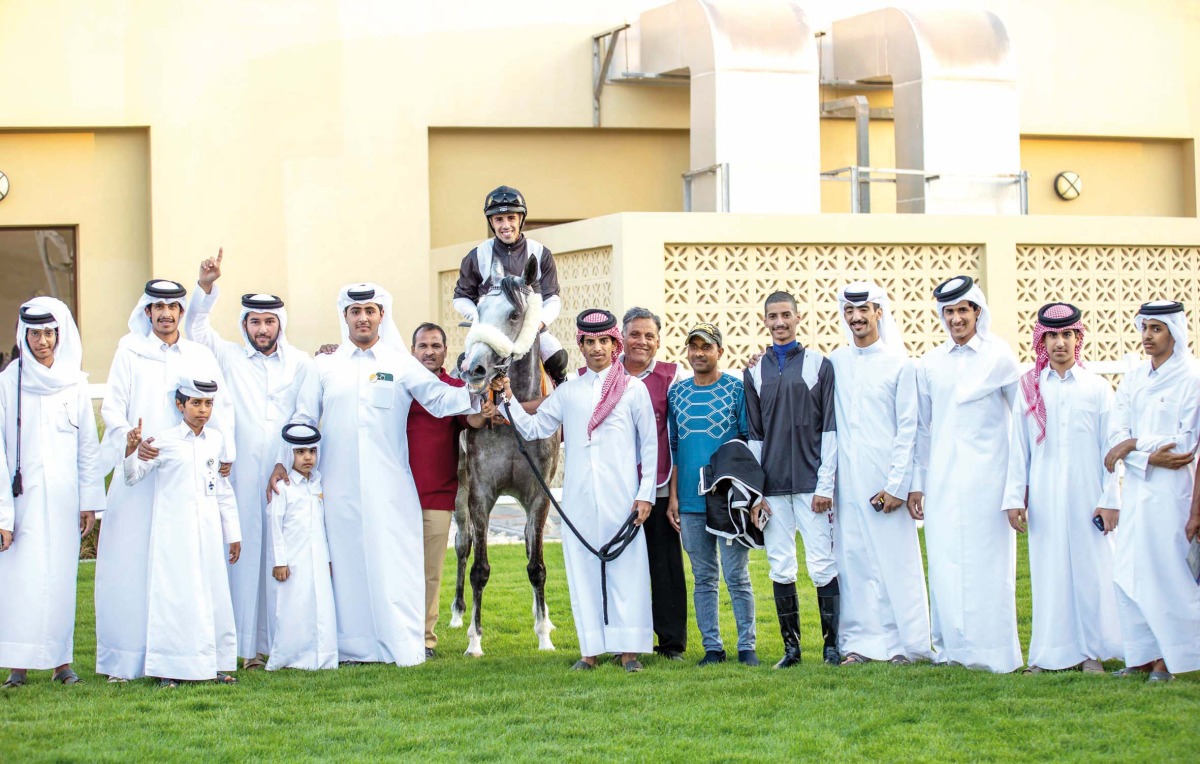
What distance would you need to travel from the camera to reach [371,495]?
7293mm

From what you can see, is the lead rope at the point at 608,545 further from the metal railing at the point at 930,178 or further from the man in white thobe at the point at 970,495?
the metal railing at the point at 930,178

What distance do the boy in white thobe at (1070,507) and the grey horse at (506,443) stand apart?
99.7 inches

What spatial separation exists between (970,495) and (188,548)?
381 cm

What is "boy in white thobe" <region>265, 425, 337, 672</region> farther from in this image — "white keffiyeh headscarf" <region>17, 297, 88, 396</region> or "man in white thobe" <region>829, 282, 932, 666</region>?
"man in white thobe" <region>829, 282, 932, 666</region>

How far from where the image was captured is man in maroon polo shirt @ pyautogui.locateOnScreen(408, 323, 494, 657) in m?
7.56

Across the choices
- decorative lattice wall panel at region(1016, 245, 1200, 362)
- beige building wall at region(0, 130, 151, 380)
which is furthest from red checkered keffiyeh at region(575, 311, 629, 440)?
beige building wall at region(0, 130, 151, 380)

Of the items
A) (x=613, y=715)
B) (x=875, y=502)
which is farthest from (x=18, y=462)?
(x=875, y=502)

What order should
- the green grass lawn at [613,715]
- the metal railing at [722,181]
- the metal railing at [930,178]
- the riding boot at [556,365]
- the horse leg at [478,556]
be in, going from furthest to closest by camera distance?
the metal railing at [930,178]
the metal railing at [722,181]
the riding boot at [556,365]
the horse leg at [478,556]
the green grass lawn at [613,715]

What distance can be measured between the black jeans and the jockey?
3.23 ft

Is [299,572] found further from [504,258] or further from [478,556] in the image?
[504,258]

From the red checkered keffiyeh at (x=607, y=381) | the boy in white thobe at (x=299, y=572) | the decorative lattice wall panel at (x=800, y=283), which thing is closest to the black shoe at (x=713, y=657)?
the red checkered keffiyeh at (x=607, y=381)

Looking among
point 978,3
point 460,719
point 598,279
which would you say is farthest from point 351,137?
point 460,719

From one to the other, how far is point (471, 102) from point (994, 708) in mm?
11470

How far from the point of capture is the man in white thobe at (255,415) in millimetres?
7289
